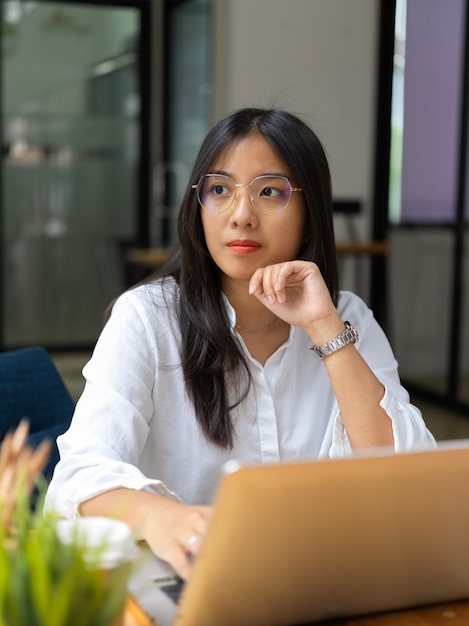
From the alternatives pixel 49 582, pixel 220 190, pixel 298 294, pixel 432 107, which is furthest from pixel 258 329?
pixel 432 107

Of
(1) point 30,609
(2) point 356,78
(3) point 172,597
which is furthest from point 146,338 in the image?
(2) point 356,78

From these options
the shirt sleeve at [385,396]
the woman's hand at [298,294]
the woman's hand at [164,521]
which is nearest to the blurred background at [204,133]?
the shirt sleeve at [385,396]

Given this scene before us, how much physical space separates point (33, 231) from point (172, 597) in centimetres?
622

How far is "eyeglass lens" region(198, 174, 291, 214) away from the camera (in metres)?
1.54

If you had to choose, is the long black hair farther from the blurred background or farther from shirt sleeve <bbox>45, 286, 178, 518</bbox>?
the blurred background

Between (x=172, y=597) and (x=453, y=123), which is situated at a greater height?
(x=453, y=123)

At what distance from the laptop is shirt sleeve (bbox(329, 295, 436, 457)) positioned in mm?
409

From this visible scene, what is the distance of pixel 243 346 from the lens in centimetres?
162

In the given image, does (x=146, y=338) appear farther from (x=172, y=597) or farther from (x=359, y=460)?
(x=359, y=460)

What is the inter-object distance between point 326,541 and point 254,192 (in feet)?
2.76

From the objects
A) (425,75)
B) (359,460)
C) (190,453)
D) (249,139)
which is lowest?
(190,453)

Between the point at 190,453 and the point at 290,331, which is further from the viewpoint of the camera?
the point at 290,331

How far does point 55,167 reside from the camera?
6828mm

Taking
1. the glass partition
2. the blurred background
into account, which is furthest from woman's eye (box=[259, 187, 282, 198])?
the glass partition
